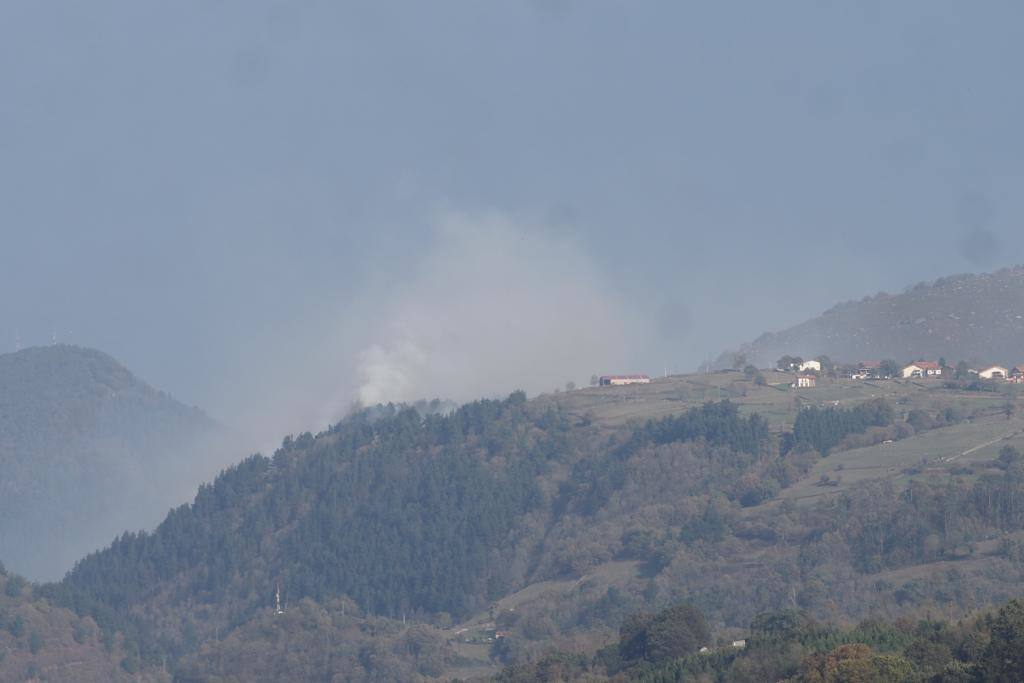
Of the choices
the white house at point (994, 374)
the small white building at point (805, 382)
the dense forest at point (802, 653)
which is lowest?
the dense forest at point (802, 653)

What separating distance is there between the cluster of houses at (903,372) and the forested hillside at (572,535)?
4528 millimetres

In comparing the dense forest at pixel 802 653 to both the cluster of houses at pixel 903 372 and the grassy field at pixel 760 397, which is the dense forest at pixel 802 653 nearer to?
the grassy field at pixel 760 397

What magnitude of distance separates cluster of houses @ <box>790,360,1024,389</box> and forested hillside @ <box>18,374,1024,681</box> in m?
4.53

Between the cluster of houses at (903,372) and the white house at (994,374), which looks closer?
the white house at (994,374)

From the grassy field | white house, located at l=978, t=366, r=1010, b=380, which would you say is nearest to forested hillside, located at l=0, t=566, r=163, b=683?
the grassy field

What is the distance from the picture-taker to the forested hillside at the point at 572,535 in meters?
122

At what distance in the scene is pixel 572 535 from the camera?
16000cm

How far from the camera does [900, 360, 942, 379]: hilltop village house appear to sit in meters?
189

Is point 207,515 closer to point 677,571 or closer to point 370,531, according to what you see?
point 370,531

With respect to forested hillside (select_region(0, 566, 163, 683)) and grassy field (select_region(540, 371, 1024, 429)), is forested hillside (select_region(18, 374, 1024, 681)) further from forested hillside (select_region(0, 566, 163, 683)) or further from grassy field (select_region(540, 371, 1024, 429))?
forested hillside (select_region(0, 566, 163, 683))

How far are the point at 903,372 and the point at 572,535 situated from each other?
160 feet

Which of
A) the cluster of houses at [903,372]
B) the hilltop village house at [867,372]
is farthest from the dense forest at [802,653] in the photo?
the hilltop village house at [867,372]

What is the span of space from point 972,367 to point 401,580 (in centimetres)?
7246

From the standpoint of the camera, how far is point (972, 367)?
650ft
